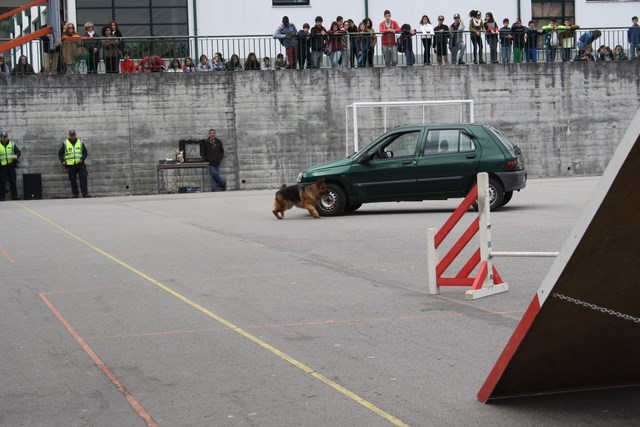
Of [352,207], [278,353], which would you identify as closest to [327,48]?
[352,207]

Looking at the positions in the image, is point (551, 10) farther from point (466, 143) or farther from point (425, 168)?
point (425, 168)

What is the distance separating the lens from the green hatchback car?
20156mm

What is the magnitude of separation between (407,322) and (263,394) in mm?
2664

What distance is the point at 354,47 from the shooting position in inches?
1358

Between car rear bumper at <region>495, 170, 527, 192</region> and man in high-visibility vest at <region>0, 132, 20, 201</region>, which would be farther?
man in high-visibility vest at <region>0, 132, 20, 201</region>

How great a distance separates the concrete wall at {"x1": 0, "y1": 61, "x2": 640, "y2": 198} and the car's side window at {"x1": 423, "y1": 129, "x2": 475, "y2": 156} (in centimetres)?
1355

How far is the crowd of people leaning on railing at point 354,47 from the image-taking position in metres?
33.0

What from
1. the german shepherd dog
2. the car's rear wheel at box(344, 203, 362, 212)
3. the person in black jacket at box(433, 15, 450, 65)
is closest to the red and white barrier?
the german shepherd dog

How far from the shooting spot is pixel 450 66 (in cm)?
3469

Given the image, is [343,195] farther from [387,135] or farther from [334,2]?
[334,2]

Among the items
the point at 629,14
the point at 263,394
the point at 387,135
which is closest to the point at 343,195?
the point at 387,135

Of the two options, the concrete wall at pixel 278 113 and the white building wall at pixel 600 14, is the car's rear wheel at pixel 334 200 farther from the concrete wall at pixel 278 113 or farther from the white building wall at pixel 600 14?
the white building wall at pixel 600 14

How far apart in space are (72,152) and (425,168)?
14936 mm

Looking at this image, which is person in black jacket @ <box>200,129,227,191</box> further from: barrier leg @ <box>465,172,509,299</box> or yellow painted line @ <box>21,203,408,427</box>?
barrier leg @ <box>465,172,509,299</box>
